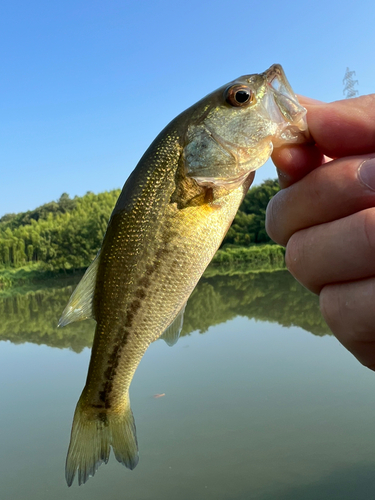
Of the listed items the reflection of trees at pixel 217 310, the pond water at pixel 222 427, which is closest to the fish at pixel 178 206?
the pond water at pixel 222 427

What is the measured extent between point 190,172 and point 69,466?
151 centimetres

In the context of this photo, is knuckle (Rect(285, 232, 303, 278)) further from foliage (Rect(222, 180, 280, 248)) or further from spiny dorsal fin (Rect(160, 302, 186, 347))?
foliage (Rect(222, 180, 280, 248))

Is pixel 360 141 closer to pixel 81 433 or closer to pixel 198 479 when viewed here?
pixel 81 433

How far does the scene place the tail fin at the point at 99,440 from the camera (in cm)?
188

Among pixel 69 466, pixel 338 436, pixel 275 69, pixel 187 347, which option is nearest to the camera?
pixel 275 69

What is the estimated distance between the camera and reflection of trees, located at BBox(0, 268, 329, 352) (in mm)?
13477

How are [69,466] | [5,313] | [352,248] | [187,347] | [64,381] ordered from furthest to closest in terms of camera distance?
[5,313]
[187,347]
[64,381]
[69,466]
[352,248]

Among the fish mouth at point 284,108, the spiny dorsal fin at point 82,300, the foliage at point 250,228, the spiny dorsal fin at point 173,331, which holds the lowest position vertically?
the spiny dorsal fin at point 173,331

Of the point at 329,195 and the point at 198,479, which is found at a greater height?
the point at 329,195

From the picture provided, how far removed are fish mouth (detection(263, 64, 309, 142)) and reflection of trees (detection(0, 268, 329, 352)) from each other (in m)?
10.0

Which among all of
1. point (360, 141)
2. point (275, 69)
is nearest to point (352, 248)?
point (360, 141)

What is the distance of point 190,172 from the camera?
174cm

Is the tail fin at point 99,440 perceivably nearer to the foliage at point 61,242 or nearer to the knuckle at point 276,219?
the knuckle at point 276,219

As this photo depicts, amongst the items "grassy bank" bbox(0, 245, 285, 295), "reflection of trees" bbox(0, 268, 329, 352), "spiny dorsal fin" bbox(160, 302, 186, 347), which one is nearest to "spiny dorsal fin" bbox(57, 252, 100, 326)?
"spiny dorsal fin" bbox(160, 302, 186, 347)
